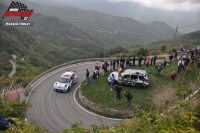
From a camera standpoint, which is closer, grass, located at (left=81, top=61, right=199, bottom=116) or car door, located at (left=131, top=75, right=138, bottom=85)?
grass, located at (left=81, top=61, right=199, bottom=116)

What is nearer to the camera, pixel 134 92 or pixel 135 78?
pixel 134 92

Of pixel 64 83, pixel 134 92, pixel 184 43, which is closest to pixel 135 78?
pixel 134 92

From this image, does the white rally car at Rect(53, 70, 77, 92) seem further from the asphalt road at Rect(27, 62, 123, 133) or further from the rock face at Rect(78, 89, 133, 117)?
the rock face at Rect(78, 89, 133, 117)

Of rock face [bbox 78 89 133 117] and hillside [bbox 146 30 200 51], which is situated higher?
hillside [bbox 146 30 200 51]

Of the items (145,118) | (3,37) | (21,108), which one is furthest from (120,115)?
(3,37)

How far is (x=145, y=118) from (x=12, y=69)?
292 ft

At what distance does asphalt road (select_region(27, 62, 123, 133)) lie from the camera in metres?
16.5

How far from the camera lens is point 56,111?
61.1 feet

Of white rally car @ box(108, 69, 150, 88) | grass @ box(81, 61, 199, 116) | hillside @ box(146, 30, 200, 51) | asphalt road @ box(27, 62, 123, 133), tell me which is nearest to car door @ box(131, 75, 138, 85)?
white rally car @ box(108, 69, 150, 88)

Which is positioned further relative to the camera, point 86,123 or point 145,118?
point 86,123

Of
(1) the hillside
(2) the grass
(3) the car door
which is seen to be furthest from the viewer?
(1) the hillside

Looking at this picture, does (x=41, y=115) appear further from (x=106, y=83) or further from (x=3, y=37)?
(x=3, y=37)

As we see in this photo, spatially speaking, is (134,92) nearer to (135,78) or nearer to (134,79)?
(134,79)

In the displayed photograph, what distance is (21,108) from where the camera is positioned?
13.4 metres
